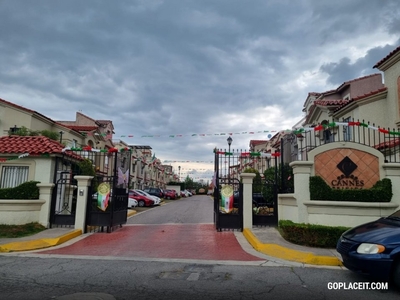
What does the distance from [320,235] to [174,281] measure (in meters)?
4.56

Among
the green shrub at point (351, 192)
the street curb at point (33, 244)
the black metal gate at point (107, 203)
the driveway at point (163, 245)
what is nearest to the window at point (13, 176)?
the black metal gate at point (107, 203)

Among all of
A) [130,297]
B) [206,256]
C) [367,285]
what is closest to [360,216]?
[367,285]

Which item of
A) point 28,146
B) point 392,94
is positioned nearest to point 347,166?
point 392,94

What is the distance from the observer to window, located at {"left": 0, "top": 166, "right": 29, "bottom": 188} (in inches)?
476

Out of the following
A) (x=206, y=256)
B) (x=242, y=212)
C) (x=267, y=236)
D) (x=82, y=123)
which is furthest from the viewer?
(x=82, y=123)

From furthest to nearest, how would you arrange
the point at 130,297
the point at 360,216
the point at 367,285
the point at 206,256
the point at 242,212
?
1. the point at 242,212
2. the point at 360,216
3. the point at 206,256
4. the point at 367,285
5. the point at 130,297

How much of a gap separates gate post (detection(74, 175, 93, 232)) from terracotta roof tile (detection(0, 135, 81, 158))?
1516 mm

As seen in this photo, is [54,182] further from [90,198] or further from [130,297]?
[130,297]

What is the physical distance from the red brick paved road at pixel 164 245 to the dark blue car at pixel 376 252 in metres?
2.67

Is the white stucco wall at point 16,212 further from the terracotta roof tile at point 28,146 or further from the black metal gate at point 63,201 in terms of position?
the terracotta roof tile at point 28,146

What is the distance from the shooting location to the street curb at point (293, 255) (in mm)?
7235

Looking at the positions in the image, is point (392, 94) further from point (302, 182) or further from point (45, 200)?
point (45, 200)

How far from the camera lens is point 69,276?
20.1 feet

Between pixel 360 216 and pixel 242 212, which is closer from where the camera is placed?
pixel 360 216
